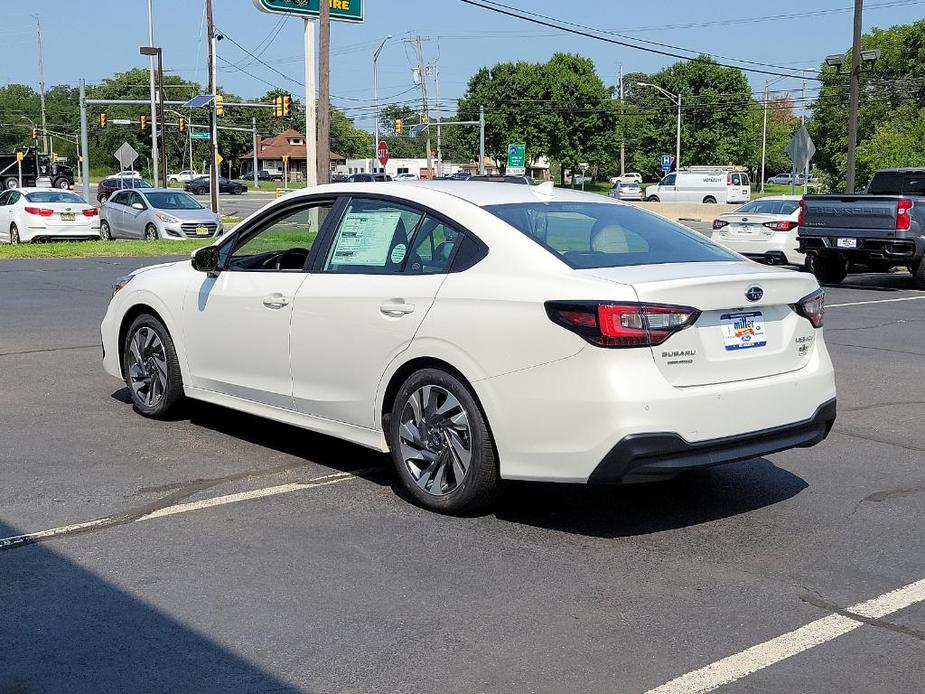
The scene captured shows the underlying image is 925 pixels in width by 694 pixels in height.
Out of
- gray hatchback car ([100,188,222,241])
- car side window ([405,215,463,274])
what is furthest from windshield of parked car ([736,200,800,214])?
car side window ([405,215,463,274])

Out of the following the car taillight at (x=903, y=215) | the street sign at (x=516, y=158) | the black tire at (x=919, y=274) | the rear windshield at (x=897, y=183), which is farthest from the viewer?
the street sign at (x=516, y=158)

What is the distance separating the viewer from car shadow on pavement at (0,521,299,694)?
145 inches

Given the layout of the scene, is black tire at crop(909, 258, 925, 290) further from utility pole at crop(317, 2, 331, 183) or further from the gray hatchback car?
the gray hatchback car

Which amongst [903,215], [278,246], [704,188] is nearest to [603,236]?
[278,246]

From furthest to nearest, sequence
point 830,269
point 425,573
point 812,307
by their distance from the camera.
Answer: point 830,269
point 812,307
point 425,573

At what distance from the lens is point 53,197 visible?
28.1 m

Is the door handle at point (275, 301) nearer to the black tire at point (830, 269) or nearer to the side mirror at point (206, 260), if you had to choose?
the side mirror at point (206, 260)

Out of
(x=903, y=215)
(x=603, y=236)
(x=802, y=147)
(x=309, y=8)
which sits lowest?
(x=903, y=215)

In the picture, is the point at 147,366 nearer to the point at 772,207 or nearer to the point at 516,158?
the point at 772,207

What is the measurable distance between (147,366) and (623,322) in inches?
157

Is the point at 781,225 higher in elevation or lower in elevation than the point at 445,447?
higher

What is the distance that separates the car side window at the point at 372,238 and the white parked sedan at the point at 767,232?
54.6 ft

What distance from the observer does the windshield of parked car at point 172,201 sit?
2938cm

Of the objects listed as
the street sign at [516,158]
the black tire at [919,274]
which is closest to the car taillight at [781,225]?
the black tire at [919,274]
